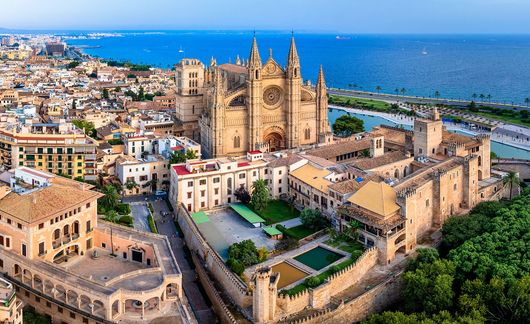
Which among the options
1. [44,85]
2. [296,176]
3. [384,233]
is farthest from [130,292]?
[44,85]

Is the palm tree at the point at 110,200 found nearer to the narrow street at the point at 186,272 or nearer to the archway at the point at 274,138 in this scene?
the narrow street at the point at 186,272

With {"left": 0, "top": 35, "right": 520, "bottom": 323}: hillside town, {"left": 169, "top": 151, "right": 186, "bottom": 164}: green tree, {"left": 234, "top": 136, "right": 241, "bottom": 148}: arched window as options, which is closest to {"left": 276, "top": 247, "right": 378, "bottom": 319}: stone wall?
{"left": 0, "top": 35, "right": 520, "bottom": 323}: hillside town

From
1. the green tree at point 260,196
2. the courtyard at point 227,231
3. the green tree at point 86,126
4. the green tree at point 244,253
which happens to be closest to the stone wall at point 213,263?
the courtyard at point 227,231

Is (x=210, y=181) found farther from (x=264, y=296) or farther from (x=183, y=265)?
(x=264, y=296)

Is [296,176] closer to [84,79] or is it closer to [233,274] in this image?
[233,274]

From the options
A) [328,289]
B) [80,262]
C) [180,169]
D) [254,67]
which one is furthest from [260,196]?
[254,67]

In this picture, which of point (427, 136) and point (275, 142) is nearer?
point (427, 136)

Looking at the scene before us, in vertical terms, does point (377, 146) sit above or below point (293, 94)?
below
